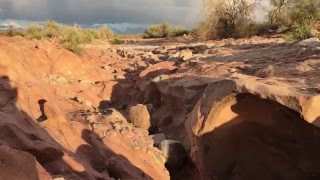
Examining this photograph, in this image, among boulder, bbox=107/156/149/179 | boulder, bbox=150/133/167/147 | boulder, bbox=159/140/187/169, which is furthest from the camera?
boulder, bbox=150/133/167/147

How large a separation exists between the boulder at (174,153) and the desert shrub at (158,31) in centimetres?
2929

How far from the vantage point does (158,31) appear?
37688 mm

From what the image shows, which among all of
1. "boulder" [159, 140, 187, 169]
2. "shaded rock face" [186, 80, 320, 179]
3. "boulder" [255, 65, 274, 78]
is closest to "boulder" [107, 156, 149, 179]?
"shaded rock face" [186, 80, 320, 179]

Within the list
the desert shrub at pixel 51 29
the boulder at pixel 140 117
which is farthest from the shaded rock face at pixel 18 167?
the desert shrub at pixel 51 29

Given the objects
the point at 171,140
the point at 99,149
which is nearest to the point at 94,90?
the point at 171,140

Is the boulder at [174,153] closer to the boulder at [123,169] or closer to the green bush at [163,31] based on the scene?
the boulder at [123,169]

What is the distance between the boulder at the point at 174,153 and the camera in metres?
7.83

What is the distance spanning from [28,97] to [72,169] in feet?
7.82

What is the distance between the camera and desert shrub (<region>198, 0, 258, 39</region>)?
80.0 ft

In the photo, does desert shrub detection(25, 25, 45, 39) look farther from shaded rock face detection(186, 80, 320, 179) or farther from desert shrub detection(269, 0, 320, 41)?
shaded rock face detection(186, 80, 320, 179)

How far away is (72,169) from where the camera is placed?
5.05 metres

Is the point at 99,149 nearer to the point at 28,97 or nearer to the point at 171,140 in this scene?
the point at 28,97

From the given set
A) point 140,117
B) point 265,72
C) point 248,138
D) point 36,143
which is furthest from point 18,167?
point 140,117

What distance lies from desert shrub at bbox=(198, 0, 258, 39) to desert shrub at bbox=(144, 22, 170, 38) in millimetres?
11852
